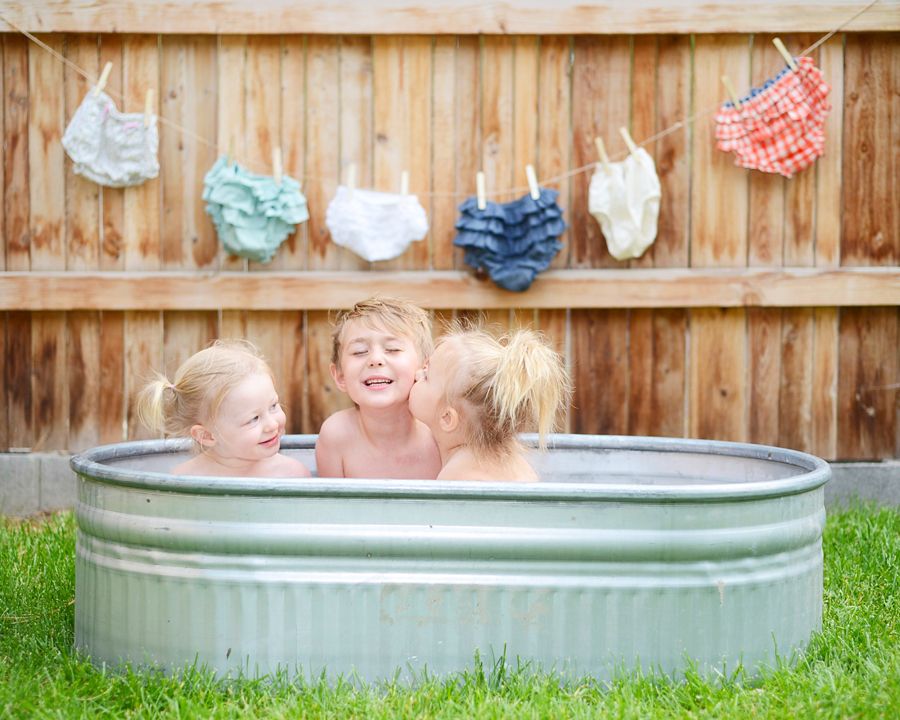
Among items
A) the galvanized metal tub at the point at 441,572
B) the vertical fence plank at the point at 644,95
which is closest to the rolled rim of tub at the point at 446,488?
the galvanized metal tub at the point at 441,572

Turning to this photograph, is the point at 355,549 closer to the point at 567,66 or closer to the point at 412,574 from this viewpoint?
the point at 412,574

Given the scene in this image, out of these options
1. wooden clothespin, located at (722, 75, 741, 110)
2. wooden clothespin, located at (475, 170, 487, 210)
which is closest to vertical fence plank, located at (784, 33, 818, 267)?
wooden clothespin, located at (722, 75, 741, 110)

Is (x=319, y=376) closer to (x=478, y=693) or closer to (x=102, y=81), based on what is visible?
(x=102, y=81)

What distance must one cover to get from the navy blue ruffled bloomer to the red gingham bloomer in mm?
651

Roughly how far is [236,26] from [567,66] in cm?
113

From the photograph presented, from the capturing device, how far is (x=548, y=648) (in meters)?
2.11

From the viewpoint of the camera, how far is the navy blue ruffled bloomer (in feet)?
12.6

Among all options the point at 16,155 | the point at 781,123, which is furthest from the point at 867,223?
the point at 16,155

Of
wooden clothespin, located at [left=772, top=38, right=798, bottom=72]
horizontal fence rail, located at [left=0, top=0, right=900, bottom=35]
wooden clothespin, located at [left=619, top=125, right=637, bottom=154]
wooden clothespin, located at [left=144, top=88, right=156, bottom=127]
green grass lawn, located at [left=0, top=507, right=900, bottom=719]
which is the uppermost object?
horizontal fence rail, located at [left=0, top=0, right=900, bottom=35]

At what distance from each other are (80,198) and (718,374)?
90.0 inches

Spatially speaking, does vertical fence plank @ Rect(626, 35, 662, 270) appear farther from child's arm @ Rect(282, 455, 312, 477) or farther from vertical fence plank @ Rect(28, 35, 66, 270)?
vertical fence plank @ Rect(28, 35, 66, 270)

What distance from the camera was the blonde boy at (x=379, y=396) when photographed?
270cm

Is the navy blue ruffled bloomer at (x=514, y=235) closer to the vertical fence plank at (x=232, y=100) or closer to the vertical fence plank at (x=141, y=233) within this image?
the vertical fence plank at (x=232, y=100)

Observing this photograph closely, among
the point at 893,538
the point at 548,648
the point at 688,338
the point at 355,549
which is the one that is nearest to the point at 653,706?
the point at 548,648
